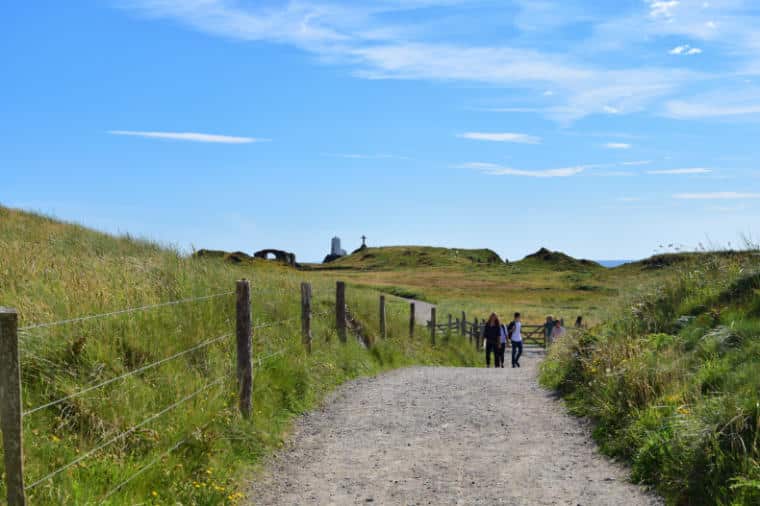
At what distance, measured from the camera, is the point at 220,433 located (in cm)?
806

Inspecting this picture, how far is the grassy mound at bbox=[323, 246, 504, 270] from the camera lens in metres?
137

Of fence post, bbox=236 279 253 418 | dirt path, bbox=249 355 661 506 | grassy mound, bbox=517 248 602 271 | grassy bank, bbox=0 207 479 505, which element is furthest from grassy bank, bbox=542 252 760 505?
grassy mound, bbox=517 248 602 271

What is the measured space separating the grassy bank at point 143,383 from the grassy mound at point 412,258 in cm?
11290

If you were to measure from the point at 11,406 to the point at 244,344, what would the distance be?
4383mm

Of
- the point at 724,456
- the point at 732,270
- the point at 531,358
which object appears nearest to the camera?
the point at 724,456

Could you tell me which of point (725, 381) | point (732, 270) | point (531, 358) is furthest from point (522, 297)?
point (725, 381)

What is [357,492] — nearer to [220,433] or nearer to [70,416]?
[220,433]

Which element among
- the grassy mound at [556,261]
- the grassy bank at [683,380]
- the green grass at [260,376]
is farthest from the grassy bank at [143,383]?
the grassy mound at [556,261]

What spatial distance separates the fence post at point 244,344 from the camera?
9375 millimetres

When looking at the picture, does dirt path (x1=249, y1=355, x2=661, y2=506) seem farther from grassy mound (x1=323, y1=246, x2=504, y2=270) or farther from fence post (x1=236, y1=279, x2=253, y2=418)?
grassy mound (x1=323, y1=246, x2=504, y2=270)

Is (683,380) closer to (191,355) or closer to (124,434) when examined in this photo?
(191,355)

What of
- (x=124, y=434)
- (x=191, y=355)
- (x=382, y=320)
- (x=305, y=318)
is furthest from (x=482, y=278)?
(x=124, y=434)

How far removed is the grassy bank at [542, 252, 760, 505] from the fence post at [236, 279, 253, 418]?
473cm

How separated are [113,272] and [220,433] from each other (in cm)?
472
